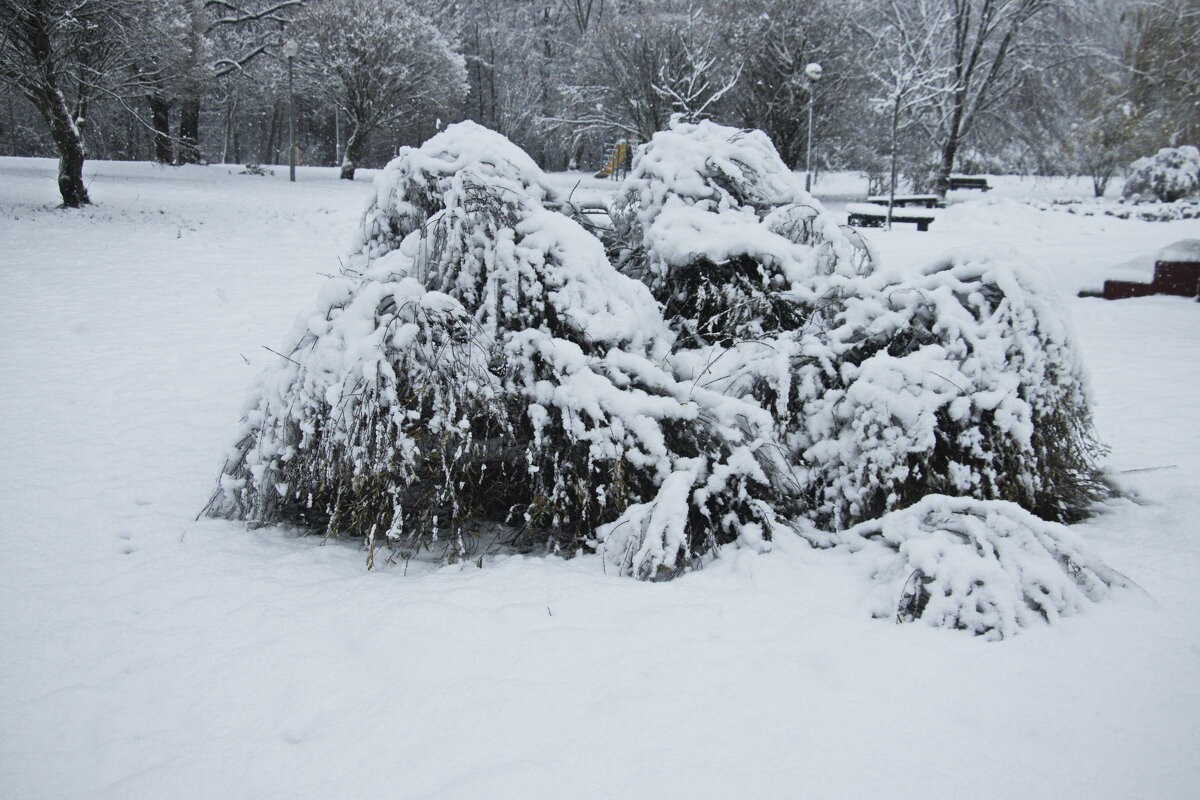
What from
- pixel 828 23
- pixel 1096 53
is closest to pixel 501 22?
pixel 828 23

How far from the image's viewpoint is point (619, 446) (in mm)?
2998

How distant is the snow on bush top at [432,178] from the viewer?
3.41 meters

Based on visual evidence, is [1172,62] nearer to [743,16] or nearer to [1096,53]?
[743,16]

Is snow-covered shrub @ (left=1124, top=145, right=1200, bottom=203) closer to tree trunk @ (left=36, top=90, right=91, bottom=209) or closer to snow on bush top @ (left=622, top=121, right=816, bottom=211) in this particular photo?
snow on bush top @ (left=622, top=121, right=816, bottom=211)

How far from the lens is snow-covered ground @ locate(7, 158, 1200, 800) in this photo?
1841 millimetres

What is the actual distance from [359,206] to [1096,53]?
2266 centimetres

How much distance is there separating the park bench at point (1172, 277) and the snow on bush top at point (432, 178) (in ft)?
29.9

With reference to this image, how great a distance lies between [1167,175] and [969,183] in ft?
17.9

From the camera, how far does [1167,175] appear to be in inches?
817

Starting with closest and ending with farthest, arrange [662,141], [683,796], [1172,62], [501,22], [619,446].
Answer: [683,796], [619,446], [662,141], [1172,62], [501,22]

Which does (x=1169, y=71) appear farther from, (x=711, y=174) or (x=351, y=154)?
(x=351, y=154)

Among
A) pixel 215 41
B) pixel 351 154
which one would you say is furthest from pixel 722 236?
pixel 215 41

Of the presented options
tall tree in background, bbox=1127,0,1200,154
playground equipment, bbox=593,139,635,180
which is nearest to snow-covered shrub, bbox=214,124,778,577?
tall tree in background, bbox=1127,0,1200,154

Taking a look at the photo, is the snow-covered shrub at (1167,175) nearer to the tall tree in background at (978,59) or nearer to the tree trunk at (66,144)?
the tall tree in background at (978,59)
